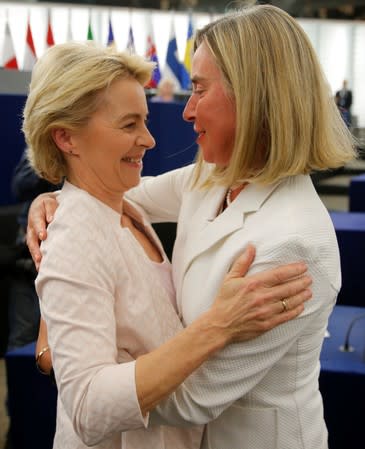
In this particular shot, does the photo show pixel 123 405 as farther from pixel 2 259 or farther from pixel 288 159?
pixel 2 259

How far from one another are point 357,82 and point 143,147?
16409 mm

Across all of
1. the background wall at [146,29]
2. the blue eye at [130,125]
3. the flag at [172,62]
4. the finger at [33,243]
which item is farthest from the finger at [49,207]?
the background wall at [146,29]

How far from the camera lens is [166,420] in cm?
112

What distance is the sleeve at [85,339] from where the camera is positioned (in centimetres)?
101

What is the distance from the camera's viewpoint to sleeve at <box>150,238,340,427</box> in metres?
1.07

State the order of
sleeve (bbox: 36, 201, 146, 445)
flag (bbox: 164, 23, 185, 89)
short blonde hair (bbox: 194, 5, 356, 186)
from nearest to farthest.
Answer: sleeve (bbox: 36, 201, 146, 445)
short blonde hair (bbox: 194, 5, 356, 186)
flag (bbox: 164, 23, 185, 89)

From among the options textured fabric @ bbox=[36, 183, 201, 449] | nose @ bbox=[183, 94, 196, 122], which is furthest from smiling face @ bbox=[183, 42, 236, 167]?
textured fabric @ bbox=[36, 183, 201, 449]

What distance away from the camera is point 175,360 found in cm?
103

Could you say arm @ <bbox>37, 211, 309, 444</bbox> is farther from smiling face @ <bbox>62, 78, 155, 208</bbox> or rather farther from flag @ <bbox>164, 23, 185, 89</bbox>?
flag @ <bbox>164, 23, 185, 89</bbox>

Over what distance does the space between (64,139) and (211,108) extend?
30 cm

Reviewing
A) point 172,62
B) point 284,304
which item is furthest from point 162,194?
point 172,62

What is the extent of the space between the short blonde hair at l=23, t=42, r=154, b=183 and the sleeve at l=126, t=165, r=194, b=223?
455 millimetres

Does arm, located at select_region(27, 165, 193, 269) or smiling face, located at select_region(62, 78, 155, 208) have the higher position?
smiling face, located at select_region(62, 78, 155, 208)

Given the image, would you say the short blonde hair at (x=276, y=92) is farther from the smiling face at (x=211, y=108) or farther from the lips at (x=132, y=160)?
the lips at (x=132, y=160)
